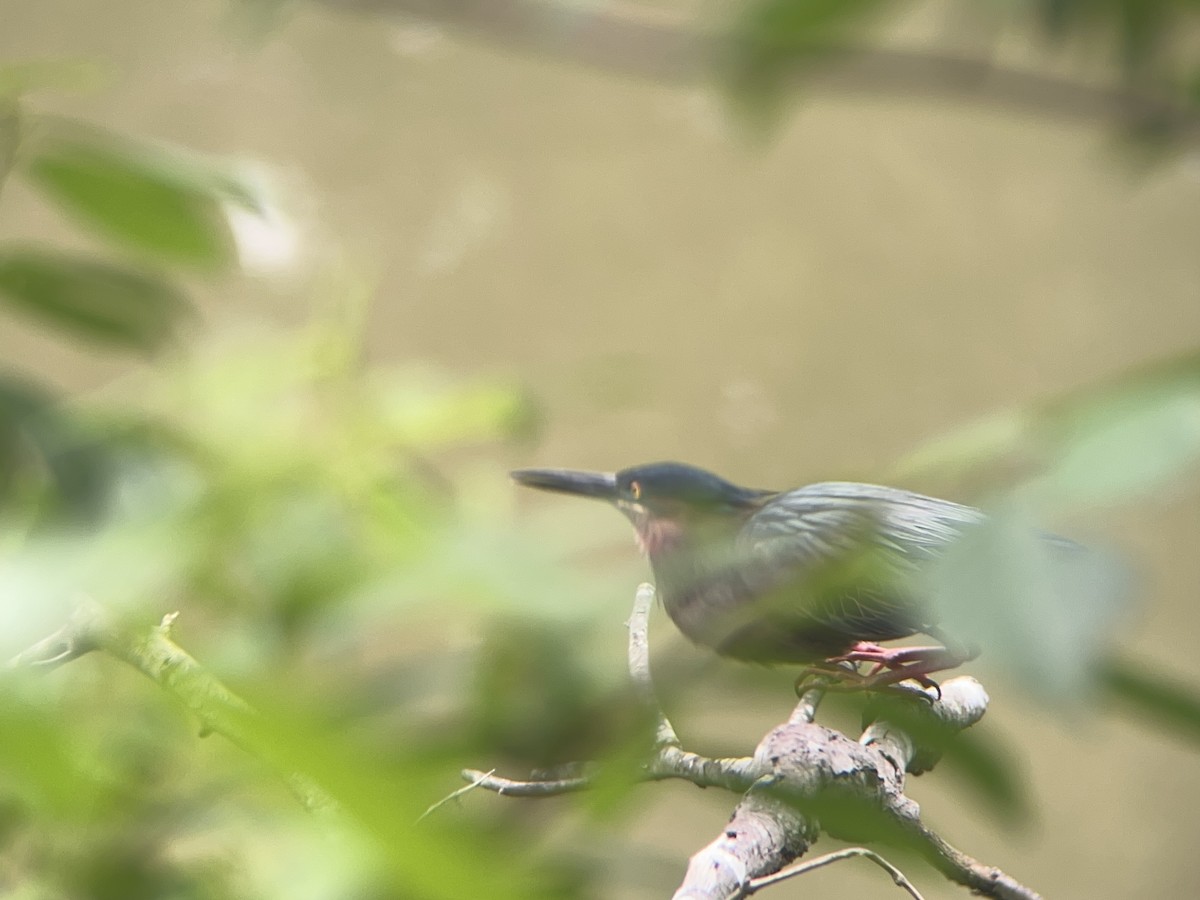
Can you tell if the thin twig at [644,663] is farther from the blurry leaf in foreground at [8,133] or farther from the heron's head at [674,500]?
the blurry leaf in foreground at [8,133]

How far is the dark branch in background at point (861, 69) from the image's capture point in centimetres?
29

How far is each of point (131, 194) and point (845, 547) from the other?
0.20 meters

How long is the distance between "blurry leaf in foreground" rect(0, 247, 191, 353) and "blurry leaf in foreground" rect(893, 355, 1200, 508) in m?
0.26

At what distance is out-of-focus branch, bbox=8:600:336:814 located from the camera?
0.17m

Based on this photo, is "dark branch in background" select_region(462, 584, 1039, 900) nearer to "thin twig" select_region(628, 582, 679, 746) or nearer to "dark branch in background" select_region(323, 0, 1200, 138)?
"thin twig" select_region(628, 582, 679, 746)

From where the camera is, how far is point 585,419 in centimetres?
196

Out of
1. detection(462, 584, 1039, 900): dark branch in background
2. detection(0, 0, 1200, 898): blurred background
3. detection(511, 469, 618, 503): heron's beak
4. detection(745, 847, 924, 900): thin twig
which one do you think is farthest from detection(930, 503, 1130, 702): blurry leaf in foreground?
detection(511, 469, 618, 503): heron's beak

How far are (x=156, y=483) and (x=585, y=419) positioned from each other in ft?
5.32

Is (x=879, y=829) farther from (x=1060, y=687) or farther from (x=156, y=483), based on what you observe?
(x=156, y=483)

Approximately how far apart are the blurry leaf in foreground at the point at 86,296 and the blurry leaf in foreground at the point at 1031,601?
0.91 ft

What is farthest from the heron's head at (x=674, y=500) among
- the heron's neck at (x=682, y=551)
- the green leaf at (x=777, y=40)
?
the green leaf at (x=777, y=40)

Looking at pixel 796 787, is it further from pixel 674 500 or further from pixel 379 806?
pixel 379 806

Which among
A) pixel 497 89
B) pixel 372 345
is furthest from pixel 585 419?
pixel 497 89

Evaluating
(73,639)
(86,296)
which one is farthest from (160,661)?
(86,296)
